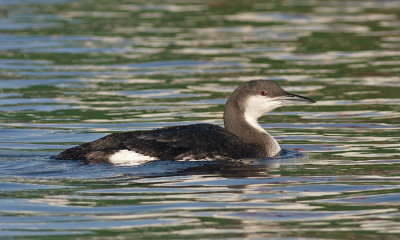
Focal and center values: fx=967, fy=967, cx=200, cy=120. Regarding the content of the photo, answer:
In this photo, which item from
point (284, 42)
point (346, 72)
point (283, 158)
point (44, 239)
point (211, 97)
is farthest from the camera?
point (284, 42)

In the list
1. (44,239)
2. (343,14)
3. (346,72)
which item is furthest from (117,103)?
(343,14)

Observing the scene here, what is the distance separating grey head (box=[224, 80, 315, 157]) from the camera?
10.2 meters

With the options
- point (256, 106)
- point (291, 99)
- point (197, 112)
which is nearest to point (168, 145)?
point (256, 106)

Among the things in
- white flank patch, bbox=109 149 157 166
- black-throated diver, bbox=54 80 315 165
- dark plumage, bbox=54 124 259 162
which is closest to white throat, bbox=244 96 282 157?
black-throated diver, bbox=54 80 315 165

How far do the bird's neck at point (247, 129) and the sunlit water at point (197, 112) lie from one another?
0.87 feet

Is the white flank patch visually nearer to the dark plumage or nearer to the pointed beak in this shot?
the dark plumage

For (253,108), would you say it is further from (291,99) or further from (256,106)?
(291,99)

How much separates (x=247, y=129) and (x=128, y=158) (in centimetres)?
165

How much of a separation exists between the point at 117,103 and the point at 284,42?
20.9 feet

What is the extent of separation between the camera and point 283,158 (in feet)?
33.0

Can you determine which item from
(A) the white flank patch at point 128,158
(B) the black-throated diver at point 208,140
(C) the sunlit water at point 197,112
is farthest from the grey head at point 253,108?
(A) the white flank patch at point 128,158

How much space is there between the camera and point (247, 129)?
406 inches

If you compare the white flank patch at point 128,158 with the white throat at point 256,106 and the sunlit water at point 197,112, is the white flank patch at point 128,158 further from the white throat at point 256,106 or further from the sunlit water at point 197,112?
the white throat at point 256,106

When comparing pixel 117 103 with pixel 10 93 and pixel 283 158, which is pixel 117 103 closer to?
pixel 10 93
